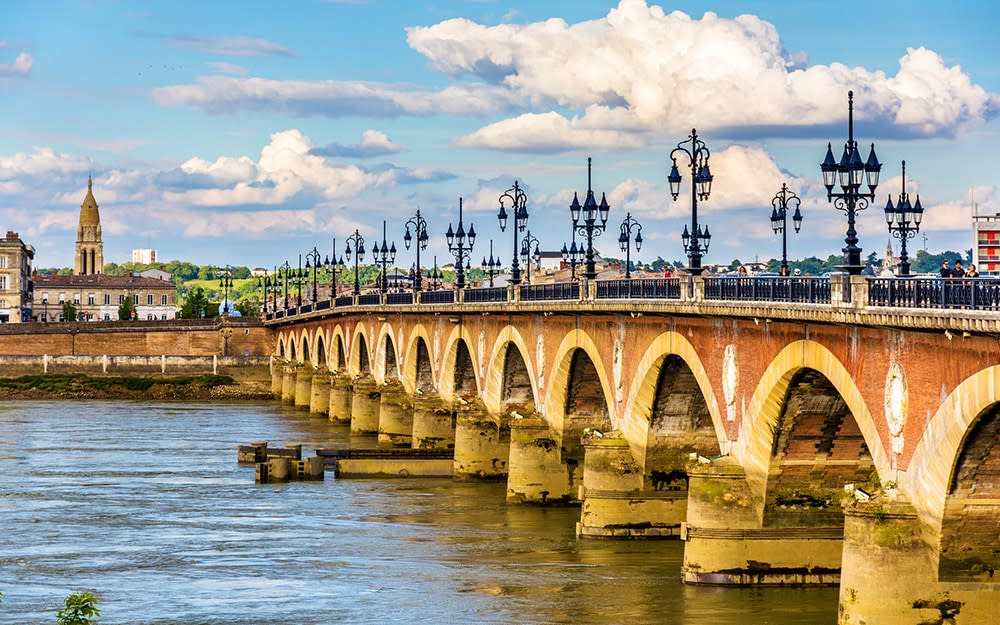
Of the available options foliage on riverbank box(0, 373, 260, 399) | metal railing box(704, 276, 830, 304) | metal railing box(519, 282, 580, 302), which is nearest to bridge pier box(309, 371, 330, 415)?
foliage on riverbank box(0, 373, 260, 399)

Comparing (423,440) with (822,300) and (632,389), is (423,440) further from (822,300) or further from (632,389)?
(822,300)

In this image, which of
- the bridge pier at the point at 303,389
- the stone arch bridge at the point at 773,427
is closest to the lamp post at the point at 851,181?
the stone arch bridge at the point at 773,427

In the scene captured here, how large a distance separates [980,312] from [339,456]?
4238 cm

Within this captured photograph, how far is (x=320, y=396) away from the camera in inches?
4016

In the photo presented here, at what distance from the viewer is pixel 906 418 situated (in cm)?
2748

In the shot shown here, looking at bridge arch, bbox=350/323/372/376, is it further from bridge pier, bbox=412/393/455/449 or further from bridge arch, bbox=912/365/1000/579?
bridge arch, bbox=912/365/1000/579

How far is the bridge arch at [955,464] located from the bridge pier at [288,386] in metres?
90.3

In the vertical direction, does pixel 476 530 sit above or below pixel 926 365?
below

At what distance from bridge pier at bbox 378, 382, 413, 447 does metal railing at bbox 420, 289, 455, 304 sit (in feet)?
14.6

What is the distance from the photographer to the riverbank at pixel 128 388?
384ft

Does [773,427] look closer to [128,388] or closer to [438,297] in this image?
[438,297]

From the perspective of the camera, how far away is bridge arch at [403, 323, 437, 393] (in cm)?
7744

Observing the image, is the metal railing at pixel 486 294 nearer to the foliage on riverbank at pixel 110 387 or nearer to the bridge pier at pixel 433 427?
the bridge pier at pixel 433 427

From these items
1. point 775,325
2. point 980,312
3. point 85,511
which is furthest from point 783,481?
point 85,511
